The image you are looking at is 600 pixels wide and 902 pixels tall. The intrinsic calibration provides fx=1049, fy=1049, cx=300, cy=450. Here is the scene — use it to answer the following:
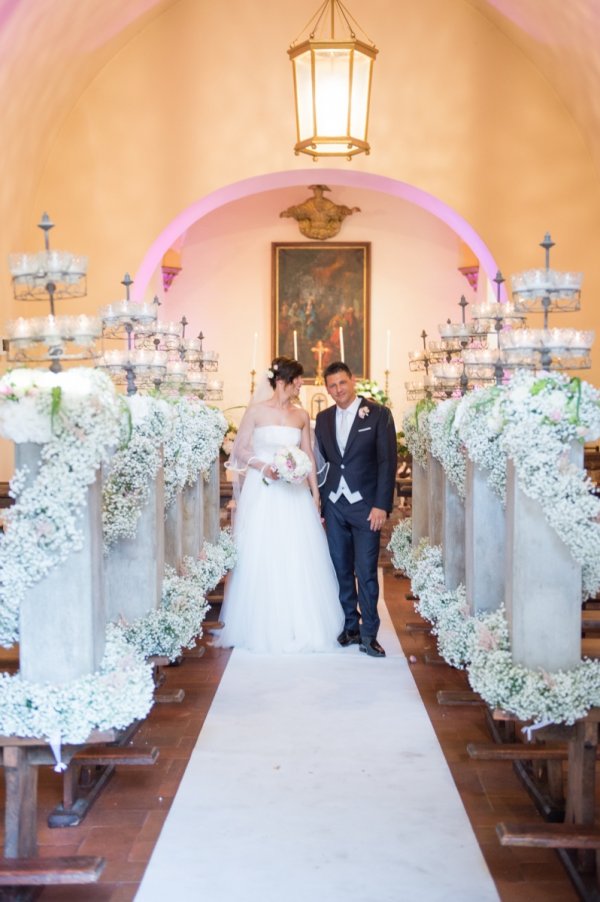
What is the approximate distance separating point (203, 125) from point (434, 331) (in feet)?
21.3

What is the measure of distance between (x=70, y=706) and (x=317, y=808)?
1299mm

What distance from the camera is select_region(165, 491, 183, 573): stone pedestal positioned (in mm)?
6711

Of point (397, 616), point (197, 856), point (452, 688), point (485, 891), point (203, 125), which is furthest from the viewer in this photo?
point (203, 125)

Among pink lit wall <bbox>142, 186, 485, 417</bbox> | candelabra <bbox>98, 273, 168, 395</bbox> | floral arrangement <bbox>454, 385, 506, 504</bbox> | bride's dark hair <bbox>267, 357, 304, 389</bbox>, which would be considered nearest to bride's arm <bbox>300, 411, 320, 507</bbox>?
bride's dark hair <bbox>267, 357, 304, 389</bbox>

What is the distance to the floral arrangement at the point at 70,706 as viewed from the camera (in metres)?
3.80

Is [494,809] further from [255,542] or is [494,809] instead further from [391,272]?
[391,272]

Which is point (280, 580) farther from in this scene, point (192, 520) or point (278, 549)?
point (192, 520)

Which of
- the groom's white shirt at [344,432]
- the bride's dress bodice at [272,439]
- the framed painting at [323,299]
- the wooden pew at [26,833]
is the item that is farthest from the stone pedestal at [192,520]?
the framed painting at [323,299]

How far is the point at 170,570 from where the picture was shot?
6.50 metres

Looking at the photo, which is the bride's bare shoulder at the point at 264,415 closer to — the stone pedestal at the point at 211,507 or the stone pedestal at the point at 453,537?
the stone pedestal at the point at 211,507

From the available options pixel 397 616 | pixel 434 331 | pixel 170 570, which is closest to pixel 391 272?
pixel 434 331

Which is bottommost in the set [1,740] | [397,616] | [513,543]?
[397,616]

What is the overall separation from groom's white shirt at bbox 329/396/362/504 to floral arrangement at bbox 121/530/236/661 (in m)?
1.03

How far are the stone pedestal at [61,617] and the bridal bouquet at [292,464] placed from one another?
11.8 ft
